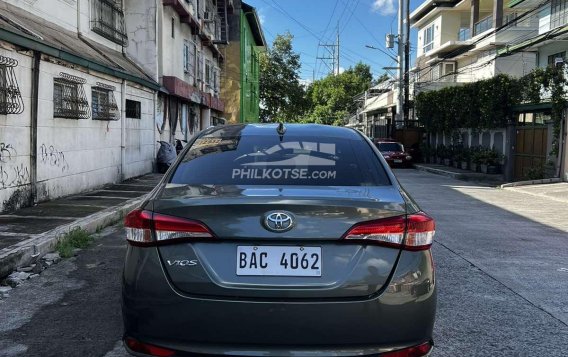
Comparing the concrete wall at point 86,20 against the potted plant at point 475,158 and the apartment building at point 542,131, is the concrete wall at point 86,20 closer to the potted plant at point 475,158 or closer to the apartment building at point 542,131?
the apartment building at point 542,131

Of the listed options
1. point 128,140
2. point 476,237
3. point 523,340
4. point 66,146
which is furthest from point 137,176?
point 523,340

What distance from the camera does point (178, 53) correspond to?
68.2 ft

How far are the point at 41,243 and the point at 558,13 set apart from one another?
85.6 feet

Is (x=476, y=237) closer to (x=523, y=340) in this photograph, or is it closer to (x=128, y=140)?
(x=523, y=340)

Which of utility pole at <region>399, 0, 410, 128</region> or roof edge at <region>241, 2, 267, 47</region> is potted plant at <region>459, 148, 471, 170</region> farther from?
roof edge at <region>241, 2, 267, 47</region>

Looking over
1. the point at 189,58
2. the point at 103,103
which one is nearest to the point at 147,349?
the point at 103,103

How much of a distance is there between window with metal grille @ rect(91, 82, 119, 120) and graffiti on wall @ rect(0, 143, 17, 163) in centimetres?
382

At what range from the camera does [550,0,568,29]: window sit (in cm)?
2417

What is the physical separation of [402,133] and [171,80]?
60.3ft

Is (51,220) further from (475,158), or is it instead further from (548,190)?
(475,158)

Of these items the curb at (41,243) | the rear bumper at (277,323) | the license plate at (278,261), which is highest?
the license plate at (278,261)

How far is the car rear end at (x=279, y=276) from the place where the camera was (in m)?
2.43

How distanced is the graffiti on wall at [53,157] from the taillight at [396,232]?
8181 millimetres

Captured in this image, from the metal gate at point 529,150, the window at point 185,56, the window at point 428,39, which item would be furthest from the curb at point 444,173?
the window at point 428,39
